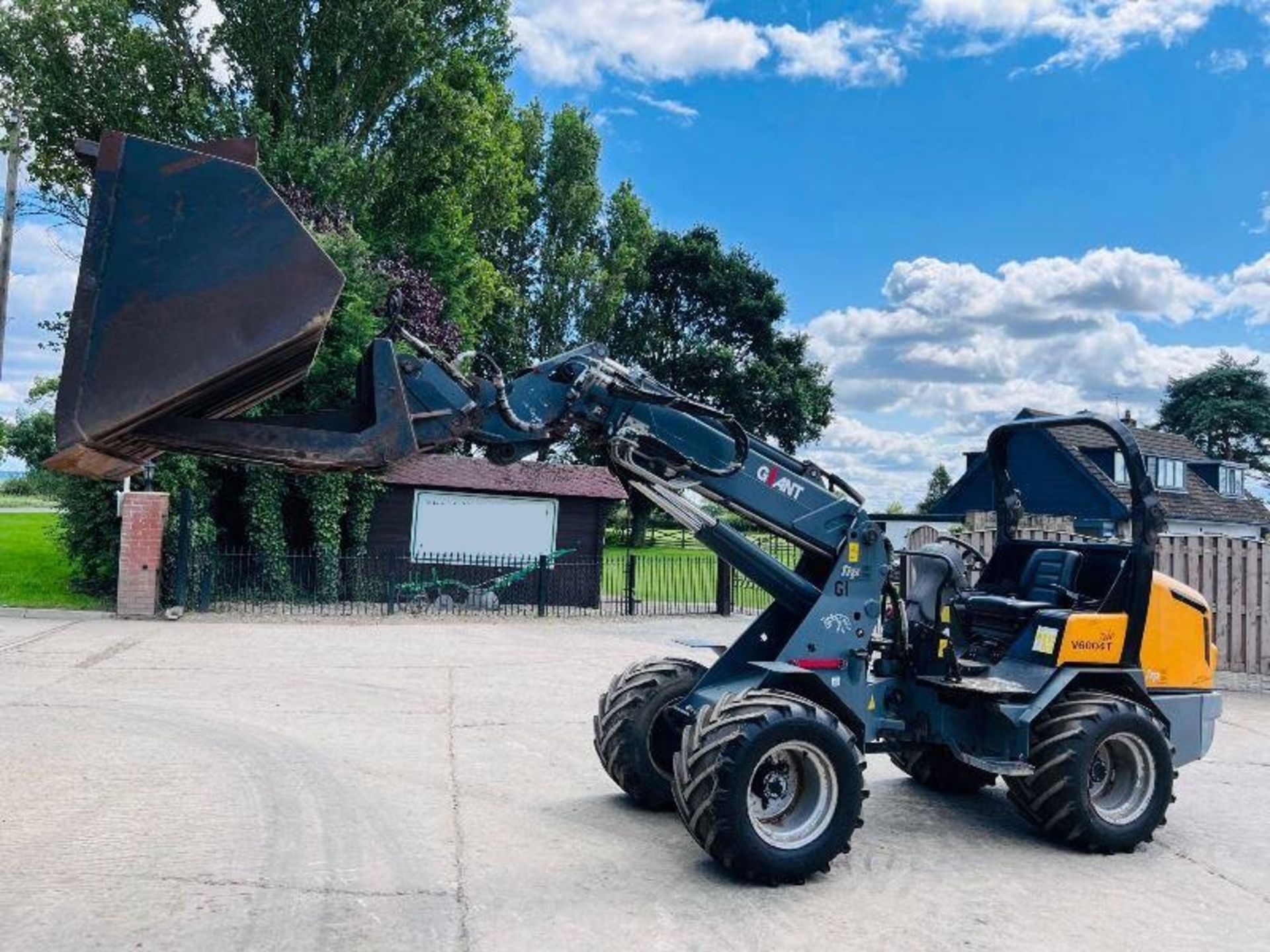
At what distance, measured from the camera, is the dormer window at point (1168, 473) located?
1551 inches

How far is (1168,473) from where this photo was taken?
134ft

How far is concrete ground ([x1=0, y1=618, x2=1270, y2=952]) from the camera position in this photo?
463 centimetres

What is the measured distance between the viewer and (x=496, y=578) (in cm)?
2100

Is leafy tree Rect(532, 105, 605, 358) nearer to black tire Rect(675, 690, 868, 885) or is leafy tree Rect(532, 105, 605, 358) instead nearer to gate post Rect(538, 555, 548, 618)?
gate post Rect(538, 555, 548, 618)

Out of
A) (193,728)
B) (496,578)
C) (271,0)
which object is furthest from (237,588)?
(271,0)

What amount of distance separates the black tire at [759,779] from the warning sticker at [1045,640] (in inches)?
58.3

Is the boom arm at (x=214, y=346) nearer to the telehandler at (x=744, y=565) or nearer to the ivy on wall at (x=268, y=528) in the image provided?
the telehandler at (x=744, y=565)

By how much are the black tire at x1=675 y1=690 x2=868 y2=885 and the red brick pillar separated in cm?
1336

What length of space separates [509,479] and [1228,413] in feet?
195

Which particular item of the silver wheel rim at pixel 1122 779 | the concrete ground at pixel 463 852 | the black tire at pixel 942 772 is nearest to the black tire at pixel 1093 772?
the silver wheel rim at pixel 1122 779

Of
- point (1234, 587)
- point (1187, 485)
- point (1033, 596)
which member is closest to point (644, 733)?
point (1033, 596)

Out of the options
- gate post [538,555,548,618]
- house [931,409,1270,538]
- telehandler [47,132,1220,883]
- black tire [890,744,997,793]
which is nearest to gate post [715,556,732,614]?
gate post [538,555,548,618]

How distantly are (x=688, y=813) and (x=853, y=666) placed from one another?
1.38 m

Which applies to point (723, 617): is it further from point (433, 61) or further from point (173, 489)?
point (433, 61)
